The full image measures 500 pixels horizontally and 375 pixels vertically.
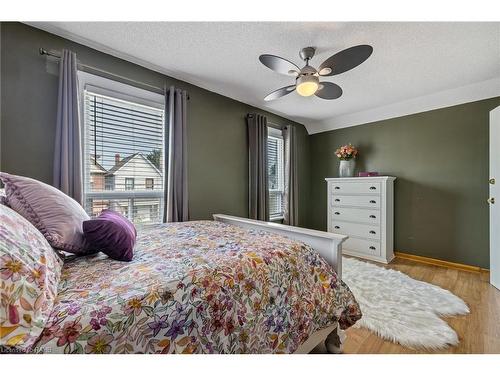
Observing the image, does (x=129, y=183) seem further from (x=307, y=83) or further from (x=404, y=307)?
(x=404, y=307)

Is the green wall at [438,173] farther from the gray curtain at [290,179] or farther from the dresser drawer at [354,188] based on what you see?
the gray curtain at [290,179]

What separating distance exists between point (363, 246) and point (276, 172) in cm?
176

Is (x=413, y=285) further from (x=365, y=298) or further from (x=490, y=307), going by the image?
(x=365, y=298)

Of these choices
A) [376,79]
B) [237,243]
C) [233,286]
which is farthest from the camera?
[376,79]

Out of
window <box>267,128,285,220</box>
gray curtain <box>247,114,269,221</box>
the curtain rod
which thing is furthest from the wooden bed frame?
window <box>267,128,285,220</box>

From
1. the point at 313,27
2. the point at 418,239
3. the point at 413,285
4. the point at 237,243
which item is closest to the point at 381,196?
the point at 418,239

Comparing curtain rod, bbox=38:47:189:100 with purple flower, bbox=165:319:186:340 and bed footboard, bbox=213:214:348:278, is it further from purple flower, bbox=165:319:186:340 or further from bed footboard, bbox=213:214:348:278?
purple flower, bbox=165:319:186:340

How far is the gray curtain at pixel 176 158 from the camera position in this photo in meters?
2.39

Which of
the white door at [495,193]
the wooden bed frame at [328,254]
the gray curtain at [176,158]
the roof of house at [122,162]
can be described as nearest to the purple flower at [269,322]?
the wooden bed frame at [328,254]

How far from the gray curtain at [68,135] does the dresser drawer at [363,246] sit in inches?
127

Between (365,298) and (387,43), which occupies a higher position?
(387,43)

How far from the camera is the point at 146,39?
1.91 metres
